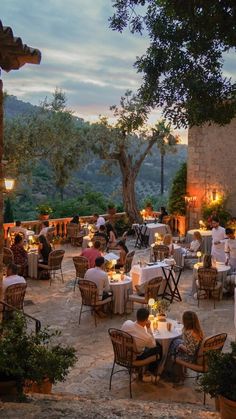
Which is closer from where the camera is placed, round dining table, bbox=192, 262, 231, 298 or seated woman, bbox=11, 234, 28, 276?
round dining table, bbox=192, 262, 231, 298

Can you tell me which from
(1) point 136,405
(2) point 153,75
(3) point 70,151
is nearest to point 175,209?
(3) point 70,151

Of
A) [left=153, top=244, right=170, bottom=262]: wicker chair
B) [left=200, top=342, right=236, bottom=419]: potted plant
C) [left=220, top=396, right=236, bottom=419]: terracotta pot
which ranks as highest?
[left=153, top=244, right=170, bottom=262]: wicker chair

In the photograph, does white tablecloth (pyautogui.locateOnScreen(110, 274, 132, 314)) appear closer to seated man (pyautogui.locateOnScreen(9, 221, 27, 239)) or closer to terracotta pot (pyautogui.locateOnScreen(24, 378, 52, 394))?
terracotta pot (pyautogui.locateOnScreen(24, 378, 52, 394))

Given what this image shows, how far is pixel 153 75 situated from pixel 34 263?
6606 millimetres

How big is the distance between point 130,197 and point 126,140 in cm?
249

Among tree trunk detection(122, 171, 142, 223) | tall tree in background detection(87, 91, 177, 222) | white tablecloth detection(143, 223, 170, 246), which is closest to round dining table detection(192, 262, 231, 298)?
white tablecloth detection(143, 223, 170, 246)

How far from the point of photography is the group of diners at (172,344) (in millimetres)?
7312

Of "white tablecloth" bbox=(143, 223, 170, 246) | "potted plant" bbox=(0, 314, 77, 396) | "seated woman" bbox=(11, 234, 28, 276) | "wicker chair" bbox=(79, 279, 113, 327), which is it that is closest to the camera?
"potted plant" bbox=(0, 314, 77, 396)

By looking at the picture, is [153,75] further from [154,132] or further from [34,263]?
[154,132]

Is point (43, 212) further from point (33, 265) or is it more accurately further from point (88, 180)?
point (88, 180)

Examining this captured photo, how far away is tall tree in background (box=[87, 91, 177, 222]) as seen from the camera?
20.1 m

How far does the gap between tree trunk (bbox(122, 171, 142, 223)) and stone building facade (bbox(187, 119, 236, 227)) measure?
7.87 ft

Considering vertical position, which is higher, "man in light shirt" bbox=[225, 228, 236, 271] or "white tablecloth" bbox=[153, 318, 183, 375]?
"man in light shirt" bbox=[225, 228, 236, 271]

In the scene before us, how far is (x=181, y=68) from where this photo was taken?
7.95m
